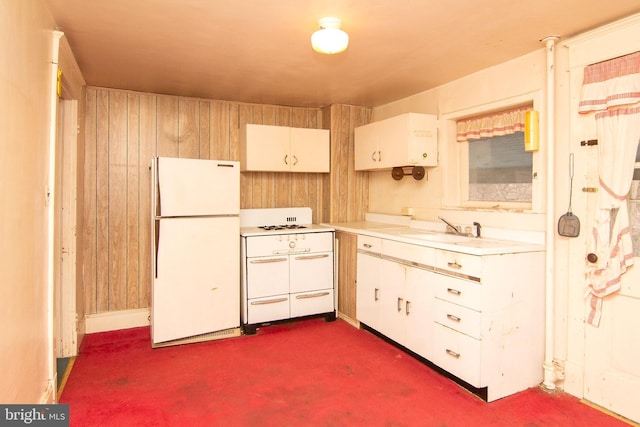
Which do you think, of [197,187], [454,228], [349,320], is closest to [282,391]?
[349,320]

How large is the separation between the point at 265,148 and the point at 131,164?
1.30 metres

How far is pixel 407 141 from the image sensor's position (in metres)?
3.44

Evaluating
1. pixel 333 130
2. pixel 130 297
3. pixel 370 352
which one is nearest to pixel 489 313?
pixel 370 352

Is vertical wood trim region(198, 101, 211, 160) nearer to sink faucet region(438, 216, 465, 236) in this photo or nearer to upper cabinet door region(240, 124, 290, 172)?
upper cabinet door region(240, 124, 290, 172)

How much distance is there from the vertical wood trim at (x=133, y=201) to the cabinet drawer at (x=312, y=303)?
1.56 meters

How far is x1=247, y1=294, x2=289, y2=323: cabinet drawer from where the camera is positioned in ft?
11.5

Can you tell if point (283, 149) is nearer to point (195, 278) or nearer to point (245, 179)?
point (245, 179)

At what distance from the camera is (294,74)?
3.21 meters

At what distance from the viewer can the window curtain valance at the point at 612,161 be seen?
7.03 feet

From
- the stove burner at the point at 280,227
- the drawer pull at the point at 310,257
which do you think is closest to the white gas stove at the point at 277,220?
the stove burner at the point at 280,227

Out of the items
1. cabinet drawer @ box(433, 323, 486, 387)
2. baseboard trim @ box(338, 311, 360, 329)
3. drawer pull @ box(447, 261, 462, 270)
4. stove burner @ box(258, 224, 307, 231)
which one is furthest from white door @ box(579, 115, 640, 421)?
stove burner @ box(258, 224, 307, 231)

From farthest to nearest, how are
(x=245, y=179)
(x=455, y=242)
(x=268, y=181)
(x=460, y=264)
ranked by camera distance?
(x=268, y=181) → (x=245, y=179) → (x=455, y=242) → (x=460, y=264)

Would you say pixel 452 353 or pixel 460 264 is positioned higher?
pixel 460 264

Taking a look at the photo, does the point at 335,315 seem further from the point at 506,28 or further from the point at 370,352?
the point at 506,28
